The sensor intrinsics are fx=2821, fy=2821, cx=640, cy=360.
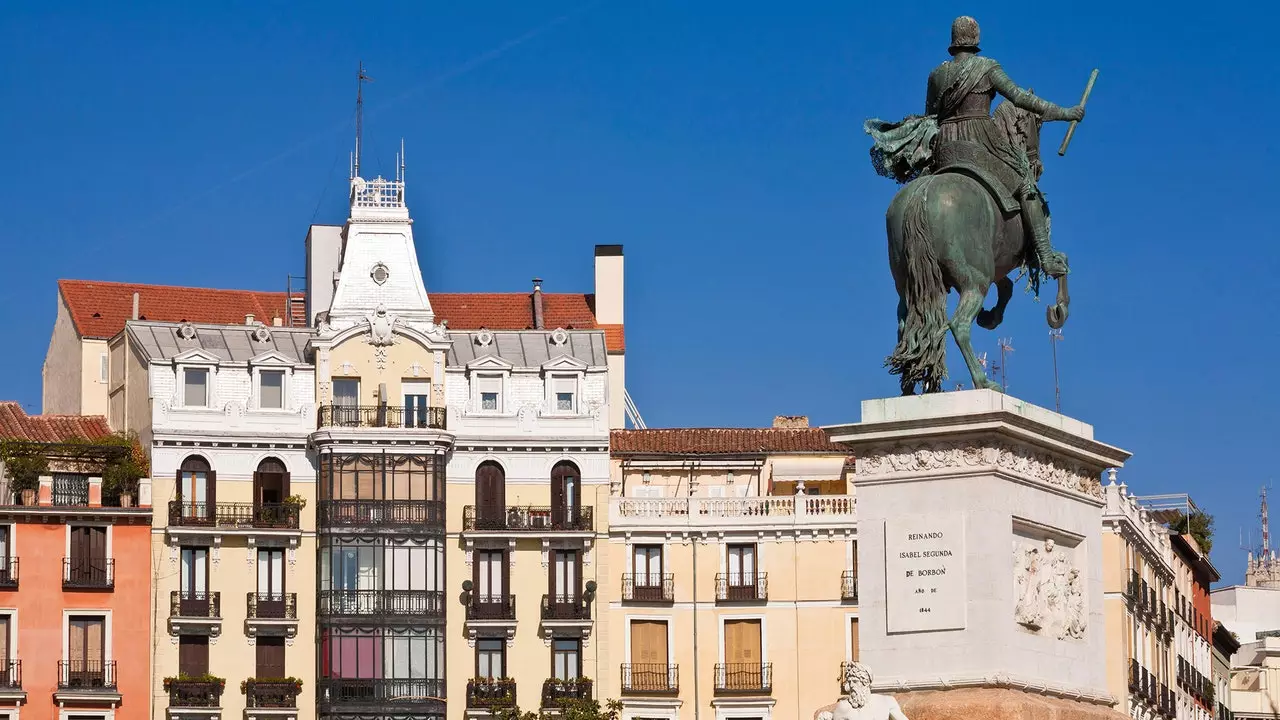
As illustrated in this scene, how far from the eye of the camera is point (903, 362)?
88.1 feet

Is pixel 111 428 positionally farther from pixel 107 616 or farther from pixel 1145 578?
pixel 1145 578

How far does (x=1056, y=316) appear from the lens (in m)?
28.2

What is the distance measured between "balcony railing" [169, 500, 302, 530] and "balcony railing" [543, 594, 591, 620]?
8.37 metres

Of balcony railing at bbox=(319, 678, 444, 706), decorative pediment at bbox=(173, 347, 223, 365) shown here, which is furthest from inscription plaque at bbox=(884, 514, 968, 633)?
decorative pediment at bbox=(173, 347, 223, 365)

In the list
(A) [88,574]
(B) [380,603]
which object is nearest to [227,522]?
(A) [88,574]

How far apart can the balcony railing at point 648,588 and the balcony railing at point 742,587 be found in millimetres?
1547

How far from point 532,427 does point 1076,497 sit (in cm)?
6482

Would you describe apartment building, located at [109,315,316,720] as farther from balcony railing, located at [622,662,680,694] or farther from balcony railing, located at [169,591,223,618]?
balcony railing, located at [622,662,680,694]

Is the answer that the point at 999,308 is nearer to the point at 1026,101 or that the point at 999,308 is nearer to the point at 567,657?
the point at 1026,101

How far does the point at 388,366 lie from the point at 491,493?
537cm

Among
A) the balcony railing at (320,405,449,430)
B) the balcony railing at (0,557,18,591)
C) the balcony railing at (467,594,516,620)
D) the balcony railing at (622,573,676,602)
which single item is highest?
the balcony railing at (320,405,449,430)

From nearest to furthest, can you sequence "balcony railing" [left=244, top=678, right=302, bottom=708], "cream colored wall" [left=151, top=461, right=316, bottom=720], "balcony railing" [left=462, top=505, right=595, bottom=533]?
"balcony railing" [left=244, top=678, right=302, bottom=708], "cream colored wall" [left=151, top=461, right=316, bottom=720], "balcony railing" [left=462, top=505, right=595, bottom=533]

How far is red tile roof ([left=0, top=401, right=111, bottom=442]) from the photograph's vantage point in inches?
3553

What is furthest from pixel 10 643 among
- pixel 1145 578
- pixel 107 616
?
pixel 1145 578
